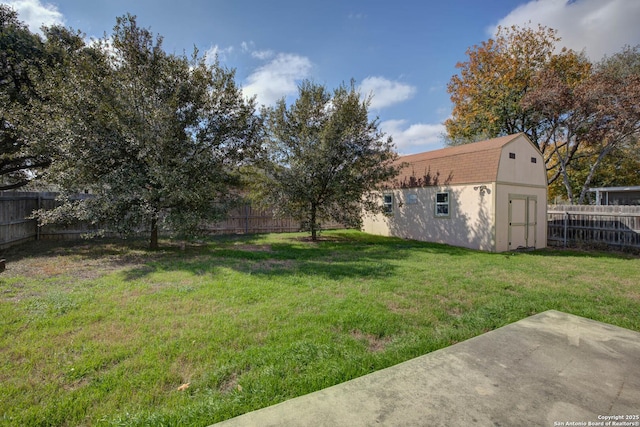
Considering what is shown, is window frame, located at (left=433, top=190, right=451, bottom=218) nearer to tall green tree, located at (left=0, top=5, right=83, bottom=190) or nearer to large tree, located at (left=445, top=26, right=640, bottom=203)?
large tree, located at (left=445, top=26, right=640, bottom=203)

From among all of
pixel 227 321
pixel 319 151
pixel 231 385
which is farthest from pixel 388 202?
pixel 231 385

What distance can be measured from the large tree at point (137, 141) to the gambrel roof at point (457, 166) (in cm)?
828

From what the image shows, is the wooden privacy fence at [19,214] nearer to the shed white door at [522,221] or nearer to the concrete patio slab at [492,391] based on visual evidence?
the concrete patio slab at [492,391]

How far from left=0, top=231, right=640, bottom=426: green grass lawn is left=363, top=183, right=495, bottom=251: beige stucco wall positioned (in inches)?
116

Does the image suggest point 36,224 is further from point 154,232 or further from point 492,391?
point 492,391

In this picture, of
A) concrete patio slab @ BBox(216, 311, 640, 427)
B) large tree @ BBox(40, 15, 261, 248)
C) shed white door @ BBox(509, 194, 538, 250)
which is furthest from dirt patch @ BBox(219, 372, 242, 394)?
shed white door @ BBox(509, 194, 538, 250)

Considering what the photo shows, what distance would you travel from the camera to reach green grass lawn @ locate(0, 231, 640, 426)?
226 centimetres

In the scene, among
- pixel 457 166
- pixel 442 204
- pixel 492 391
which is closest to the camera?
pixel 492 391

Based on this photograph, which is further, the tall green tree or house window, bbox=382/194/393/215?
house window, bbox=382/194/393/215

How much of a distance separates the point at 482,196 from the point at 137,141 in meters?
10.5

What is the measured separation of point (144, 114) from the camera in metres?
7.68

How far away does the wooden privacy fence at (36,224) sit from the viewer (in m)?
8.38

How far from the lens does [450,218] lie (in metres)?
11.3

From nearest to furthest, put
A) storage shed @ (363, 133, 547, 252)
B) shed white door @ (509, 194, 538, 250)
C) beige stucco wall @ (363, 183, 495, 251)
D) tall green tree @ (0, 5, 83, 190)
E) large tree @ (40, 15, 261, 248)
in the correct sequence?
large tree @ (40, 15, 261, 248)
tall green tree @ (0, 5, 83, 190)
storage shed @ (363, 133, 547, 252)
beige stucco wall @ (363, 183, 495, 251)
shed white door @ (509, 194, 538, 250)
